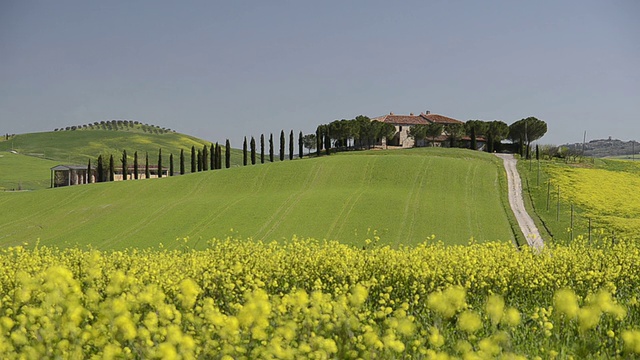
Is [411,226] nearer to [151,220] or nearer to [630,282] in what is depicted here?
[151,220]

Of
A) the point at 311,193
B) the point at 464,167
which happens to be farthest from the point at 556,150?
the point at 311,193

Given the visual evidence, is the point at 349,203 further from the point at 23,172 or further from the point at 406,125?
the point at 23,172

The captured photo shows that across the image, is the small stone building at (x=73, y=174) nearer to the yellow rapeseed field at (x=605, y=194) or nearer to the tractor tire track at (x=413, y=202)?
the tractor tire track at (x=413, y=202)

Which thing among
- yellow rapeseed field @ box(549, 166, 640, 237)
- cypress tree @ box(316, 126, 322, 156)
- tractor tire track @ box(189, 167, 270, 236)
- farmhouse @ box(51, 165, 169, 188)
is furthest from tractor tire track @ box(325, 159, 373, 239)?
farmhouse @ box(51, 165, 169, 188)

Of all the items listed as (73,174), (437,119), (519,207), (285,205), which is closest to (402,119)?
(437,119)

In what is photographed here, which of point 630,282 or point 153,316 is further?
point 630,282

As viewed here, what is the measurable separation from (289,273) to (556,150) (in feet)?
249

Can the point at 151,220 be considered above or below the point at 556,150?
below

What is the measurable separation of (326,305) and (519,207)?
41.1 metres

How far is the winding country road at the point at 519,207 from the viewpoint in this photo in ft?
118

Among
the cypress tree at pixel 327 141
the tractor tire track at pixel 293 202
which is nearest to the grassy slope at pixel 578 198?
the tractor tire track at pixel 293 202

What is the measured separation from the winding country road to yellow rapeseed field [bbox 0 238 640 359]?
15.0 meters

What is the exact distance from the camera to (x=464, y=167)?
2259 inches

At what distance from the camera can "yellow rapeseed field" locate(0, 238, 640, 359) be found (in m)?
5.61
